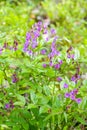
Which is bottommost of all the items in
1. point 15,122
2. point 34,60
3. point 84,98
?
point 15,122

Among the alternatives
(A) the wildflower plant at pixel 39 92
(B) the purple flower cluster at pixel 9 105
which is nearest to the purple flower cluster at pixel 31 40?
(A) the wildflower plant at pixel 39 92

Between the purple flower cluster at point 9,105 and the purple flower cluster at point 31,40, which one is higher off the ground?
the purple flower cluster at point 31,40

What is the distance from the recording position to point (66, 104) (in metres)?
Result: 1.93

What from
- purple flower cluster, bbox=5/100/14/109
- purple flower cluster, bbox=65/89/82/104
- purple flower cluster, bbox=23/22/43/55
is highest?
purple flower cluster, bbox=23/22/43/55

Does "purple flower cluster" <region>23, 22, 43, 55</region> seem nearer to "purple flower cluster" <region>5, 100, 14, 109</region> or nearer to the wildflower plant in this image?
the wildflower plant

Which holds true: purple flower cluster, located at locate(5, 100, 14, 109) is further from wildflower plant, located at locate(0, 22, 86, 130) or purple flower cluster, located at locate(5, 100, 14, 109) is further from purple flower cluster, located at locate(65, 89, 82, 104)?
purple flower cluster, located at locate(65, 89, 82, 104)

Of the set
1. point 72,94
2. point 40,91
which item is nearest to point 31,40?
point 40,91

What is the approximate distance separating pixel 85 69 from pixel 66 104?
1190 mm

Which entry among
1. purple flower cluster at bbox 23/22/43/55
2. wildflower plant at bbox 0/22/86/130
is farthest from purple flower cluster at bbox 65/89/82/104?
purple flower cluster at bbox 23/22/43/55

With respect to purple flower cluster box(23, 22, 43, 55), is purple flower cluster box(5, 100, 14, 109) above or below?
below

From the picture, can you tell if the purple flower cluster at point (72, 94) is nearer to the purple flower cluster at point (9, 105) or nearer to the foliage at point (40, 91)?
the foliage at point (40, 91)

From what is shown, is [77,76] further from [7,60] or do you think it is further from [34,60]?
[7,60]

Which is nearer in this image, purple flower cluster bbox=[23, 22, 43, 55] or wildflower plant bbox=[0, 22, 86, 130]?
wildflower plant bbox=[0, 22, 86, 130]

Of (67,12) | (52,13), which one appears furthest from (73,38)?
(52,13)
